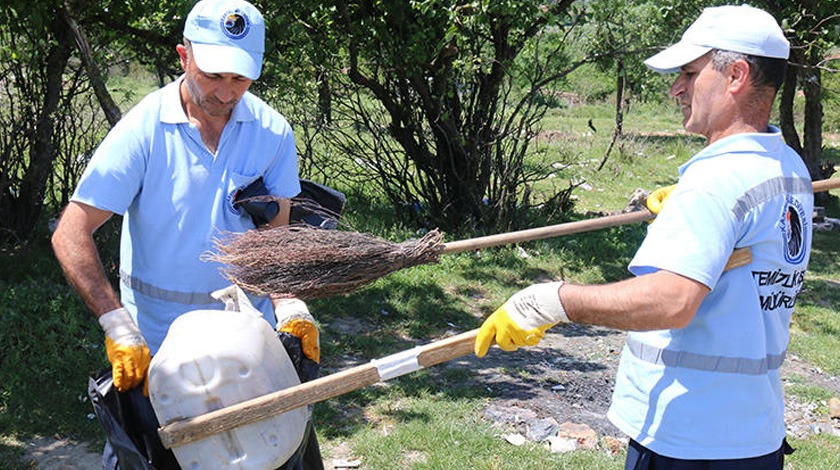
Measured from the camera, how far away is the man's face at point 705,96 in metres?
2.19

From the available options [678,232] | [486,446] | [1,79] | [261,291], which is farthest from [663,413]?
[1,79]

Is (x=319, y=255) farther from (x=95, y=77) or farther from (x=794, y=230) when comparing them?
(x=95, y=77)

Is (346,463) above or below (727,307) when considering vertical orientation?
below

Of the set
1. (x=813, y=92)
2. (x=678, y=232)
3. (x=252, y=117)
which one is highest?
(x=252, y=117)

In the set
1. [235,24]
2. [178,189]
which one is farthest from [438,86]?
[178,189]

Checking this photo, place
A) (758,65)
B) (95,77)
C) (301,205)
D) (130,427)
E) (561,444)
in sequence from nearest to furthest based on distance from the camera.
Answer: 1. (758,65)
2. (130,427)
3. (301,205)
4. (561,444)
5. (95,77)

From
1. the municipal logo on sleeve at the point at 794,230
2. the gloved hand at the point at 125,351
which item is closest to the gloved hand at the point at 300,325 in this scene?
the gloved hand at the point at 125,351

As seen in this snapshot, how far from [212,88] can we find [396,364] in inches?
41.6

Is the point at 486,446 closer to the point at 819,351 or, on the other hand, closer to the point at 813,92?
the point at 819,351

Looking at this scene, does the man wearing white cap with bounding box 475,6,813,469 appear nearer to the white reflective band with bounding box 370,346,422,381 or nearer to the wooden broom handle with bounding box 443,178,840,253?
the white reflective band with bounding box 370,346,422,381

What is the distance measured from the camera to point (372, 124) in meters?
8.30

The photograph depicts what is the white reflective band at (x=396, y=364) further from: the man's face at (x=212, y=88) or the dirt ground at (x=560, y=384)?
the dirt ground at (x=560, y=384)

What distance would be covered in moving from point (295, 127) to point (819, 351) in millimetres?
4912

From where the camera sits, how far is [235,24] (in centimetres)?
273
